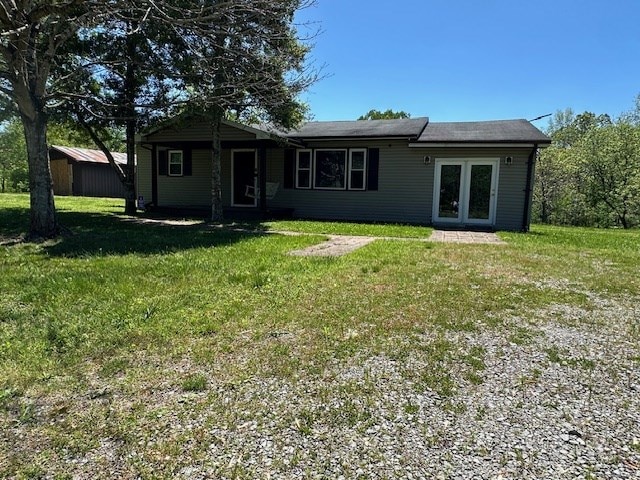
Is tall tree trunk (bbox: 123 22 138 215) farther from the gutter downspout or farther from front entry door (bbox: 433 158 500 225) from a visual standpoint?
the gutter downspout

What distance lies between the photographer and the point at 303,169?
1487 centimetres

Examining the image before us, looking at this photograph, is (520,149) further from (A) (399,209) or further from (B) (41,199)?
(B) (41,199)

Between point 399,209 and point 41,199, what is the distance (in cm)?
976

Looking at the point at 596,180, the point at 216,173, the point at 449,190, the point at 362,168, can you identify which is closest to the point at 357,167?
the point at 362,168

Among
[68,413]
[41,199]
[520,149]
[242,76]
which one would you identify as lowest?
[68,413]

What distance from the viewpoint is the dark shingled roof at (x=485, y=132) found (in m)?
12.3

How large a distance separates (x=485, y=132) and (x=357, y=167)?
414 centimetres

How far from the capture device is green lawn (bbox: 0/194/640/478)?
2258mm

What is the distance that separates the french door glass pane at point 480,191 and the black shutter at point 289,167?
5813 millimetres

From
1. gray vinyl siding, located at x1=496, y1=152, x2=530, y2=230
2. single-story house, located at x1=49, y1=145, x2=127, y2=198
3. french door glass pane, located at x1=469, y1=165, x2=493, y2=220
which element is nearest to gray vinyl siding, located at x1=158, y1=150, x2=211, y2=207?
french door glass pane, located at x1=469, y1=165, x2=493, y2=220

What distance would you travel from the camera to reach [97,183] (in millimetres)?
28000

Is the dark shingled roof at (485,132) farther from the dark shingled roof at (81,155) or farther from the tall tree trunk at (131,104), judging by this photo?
the dark shingled roof at (81,155)

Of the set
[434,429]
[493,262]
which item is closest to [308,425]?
[434,429]

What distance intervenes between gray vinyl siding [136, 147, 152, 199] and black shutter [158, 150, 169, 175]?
2.15ft
